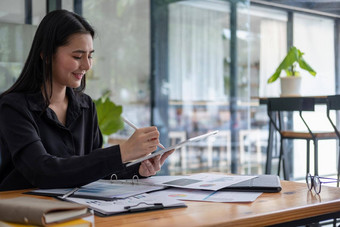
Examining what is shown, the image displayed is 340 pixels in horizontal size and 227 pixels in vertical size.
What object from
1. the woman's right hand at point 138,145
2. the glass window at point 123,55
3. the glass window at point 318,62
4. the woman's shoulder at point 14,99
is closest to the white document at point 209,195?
the woman's right hand at point 138,145

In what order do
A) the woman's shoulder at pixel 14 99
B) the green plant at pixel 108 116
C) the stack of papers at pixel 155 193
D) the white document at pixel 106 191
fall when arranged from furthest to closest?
the green plant at pixel 108 116 → the woman's shoulder at pixel 14 99 → the white document at pixel 106 191 → the stack of papers at pixel 155 193

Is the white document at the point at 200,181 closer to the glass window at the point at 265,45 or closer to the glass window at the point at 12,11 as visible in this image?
the glass window at the point at 12,11

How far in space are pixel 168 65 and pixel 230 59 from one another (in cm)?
75

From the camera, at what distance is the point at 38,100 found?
1.53 m

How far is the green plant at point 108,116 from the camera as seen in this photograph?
3793 millimetres

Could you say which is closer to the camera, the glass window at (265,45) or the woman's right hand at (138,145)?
the woman's right hand at (138,145)

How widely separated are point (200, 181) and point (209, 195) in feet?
0.57

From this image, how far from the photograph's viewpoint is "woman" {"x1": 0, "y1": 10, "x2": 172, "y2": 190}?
1310 mm

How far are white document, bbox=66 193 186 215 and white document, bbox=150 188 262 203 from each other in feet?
0.19

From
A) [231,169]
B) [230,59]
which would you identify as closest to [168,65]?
[230,59]

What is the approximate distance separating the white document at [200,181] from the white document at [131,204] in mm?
159

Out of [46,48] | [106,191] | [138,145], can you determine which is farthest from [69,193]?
[46,48]

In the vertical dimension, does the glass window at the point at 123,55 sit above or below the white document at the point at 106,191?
above

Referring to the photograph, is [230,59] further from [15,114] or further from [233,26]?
[15,114]
